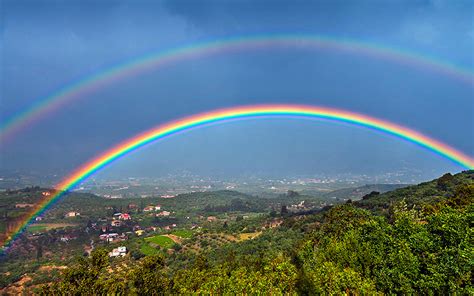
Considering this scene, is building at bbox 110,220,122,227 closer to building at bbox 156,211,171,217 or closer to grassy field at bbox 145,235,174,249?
building at bbox 156,211,171,217

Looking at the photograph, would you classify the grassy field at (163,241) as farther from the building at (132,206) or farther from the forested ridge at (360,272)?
the building at (132,206)

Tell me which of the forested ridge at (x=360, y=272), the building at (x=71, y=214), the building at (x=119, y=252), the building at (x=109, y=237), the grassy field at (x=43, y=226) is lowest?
the grassy field at (x=43, y=226)

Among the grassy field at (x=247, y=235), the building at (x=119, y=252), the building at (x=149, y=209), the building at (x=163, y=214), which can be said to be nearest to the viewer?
the building at (x=119, y=252)

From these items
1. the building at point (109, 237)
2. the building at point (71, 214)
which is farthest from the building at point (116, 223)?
the building at point (71, 214)

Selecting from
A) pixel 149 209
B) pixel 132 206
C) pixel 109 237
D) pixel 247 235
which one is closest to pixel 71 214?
pixel 132 206

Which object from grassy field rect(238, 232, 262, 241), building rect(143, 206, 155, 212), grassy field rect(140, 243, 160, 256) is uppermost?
grassy field rect(238, 232, 262, 241)

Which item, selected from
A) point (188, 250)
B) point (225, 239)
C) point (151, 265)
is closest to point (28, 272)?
point (188, 250)

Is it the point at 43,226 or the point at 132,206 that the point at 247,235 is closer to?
the point at 43,226

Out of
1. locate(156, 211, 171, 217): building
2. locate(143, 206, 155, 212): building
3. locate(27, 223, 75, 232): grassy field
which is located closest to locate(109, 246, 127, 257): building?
locate(27, 223, 75, 232): grassy field

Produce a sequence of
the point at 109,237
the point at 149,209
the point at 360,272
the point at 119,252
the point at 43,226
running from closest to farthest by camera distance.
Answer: the point at 360,272 → the point at 119,252 → the point at 109,237 → the point at 43,226 → the point at 149,209

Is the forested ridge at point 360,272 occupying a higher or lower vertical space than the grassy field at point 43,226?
higher

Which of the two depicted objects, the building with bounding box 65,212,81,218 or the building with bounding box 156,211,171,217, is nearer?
the building with bounding box 65,212,81,218

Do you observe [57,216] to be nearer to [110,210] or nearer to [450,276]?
[110,210]
